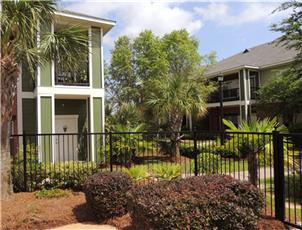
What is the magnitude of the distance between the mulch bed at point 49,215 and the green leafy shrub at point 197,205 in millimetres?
774

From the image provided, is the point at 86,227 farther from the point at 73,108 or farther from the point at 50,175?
the point at 73,108

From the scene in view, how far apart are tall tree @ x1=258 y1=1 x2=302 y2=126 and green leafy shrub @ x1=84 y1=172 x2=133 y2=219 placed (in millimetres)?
10887

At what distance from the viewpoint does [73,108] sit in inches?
643

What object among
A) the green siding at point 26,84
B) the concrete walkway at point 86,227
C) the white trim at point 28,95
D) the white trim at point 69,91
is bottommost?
the concrete walkway at point 86,227

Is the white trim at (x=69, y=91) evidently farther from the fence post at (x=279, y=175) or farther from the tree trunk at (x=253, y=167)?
the fence post at (x=279, y=175)

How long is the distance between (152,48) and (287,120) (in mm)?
14686

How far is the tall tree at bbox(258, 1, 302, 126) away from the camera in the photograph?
13.6 m

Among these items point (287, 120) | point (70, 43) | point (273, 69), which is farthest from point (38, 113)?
point (273, 69)

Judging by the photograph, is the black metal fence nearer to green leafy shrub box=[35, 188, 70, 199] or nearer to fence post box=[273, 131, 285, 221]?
fence post box=[273, 131, 285, 221]

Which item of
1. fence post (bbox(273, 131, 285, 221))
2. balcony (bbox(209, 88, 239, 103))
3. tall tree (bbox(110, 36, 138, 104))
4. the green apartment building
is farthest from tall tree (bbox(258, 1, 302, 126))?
tall tree (bbox(110, 36, 138, 104))

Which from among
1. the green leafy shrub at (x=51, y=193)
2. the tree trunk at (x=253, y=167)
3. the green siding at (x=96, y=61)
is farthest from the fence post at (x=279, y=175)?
the green siding at (x=96, y=61)

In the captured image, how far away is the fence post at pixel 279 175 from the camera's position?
18.3ft

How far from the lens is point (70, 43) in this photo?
7.92 meters

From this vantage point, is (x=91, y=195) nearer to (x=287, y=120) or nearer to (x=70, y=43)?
(x=70, y=43)
